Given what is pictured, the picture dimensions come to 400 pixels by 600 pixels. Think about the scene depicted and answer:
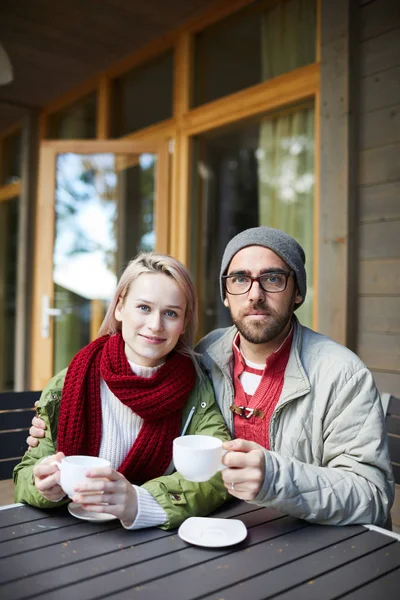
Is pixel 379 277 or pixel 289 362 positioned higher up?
pixel 379 277

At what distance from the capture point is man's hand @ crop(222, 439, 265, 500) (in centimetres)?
111

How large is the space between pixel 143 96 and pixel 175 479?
346 centimetres

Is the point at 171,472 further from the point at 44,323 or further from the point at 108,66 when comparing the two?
the point at 108,66

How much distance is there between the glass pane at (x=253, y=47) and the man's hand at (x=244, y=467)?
2.40 metres

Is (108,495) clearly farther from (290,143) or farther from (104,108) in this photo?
(104,108)

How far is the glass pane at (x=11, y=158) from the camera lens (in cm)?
539

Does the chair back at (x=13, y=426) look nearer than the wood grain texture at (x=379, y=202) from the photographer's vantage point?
Yes

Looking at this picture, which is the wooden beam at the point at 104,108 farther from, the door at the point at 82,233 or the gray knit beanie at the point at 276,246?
the gray knit beanie at the point at 276,246

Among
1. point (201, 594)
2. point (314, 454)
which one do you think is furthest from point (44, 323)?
point (201, 594)

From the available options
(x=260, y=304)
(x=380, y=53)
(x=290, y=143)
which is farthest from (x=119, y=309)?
(x=290, y=143)

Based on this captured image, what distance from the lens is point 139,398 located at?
4.54ft

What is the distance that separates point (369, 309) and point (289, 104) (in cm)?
125

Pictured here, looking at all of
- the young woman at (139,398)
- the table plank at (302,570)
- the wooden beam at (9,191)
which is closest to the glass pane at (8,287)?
the wooden beam at (9,191)

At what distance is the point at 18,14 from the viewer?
341 cm
